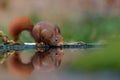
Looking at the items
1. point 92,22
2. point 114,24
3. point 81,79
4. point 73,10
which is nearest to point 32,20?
point 73,10

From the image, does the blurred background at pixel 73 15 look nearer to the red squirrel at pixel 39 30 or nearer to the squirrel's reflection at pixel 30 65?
the red squirrel at pixel 39 30

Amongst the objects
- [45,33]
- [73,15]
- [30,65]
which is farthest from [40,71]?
[73,15]

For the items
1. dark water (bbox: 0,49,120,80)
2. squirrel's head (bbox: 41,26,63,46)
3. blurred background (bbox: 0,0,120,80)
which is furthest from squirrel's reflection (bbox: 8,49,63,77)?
blurred background (bbox: 0,0,120,80)

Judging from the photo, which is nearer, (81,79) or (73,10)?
(81,79)

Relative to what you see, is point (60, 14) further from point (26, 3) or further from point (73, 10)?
point (26, 3)

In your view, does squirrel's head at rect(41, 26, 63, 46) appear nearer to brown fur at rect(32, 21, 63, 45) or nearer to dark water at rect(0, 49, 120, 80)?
brown fur at rect(32, 21, 63, 45)

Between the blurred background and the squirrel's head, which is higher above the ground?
the blurred background

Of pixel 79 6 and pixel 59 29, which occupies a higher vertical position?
pixel 79 6

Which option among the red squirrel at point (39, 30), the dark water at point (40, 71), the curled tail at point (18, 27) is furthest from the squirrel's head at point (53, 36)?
the dark water at point (40, 71)

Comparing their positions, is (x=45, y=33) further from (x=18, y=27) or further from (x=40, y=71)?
(x=40, y=71)
